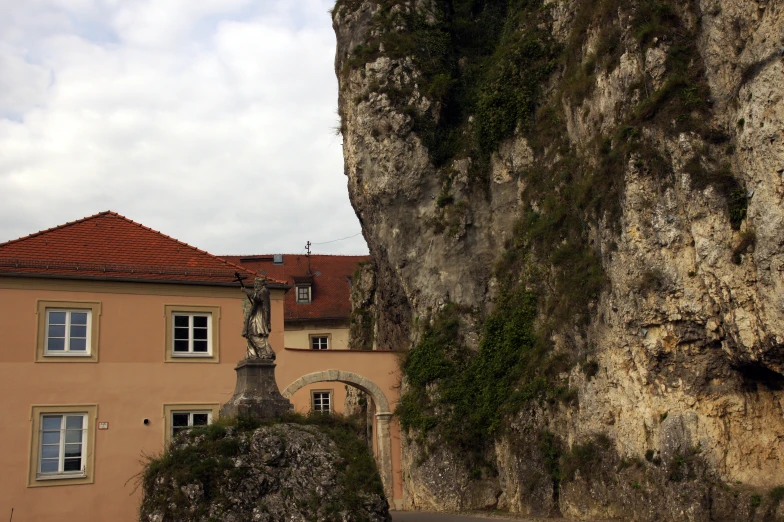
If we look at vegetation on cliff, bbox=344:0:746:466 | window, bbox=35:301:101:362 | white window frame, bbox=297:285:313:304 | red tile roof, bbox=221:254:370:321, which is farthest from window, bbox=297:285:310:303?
window, bbox=35:301:101:362

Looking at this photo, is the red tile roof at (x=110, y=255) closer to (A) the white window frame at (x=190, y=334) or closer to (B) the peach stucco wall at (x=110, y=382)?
(B) the peach stucco wall at (x=110, y=382)

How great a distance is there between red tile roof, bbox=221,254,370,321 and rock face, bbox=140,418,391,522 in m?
22.6

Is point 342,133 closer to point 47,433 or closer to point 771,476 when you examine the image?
point 47,433

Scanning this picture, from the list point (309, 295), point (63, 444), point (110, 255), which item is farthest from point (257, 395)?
point (309, 295)

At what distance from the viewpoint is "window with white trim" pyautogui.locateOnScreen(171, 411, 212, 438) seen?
811 inches

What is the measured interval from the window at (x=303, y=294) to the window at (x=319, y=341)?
215cm

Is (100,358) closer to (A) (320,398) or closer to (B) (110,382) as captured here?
(B) (110,382)

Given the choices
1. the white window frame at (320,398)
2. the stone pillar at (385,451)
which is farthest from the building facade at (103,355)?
the white window frame at (320,398)

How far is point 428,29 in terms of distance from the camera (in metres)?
27.9

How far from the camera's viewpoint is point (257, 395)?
1548 cm

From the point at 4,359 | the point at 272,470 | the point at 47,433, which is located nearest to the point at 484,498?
the point at 272,470

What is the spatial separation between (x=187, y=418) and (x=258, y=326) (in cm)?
588

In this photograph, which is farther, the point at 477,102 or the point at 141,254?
the point at 477,102

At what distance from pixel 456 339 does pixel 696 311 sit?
897cm
